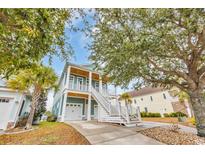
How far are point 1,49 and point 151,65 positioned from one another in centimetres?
472

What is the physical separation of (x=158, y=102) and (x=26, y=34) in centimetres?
1759

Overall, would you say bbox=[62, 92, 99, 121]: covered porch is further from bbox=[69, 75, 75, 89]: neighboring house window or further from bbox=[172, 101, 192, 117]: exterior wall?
bbox=[172, 101, 192, 117]: exterior wall

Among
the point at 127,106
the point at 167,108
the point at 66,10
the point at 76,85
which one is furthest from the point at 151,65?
the point at 167,108

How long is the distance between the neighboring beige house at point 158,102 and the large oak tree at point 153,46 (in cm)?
998

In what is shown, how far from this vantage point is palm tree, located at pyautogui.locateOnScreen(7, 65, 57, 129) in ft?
21.3

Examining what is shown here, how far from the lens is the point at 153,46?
3.52 metres

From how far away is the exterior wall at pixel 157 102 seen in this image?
1569 cm

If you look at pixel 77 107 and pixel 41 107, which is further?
pixel 77 107

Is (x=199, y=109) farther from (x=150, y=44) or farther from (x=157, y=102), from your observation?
(x=157, y=102)

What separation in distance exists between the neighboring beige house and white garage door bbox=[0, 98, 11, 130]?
1250cm

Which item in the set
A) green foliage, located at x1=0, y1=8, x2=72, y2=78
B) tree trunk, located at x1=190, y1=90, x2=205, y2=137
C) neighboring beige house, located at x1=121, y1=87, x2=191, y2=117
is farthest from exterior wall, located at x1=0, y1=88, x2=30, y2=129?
neighboring beige house, located at x1=121, y1=87, x2=191, y2=117

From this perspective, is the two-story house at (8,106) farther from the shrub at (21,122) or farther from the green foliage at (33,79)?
the green foliage at (33,79)

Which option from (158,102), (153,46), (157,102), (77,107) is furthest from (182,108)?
(153,46)
